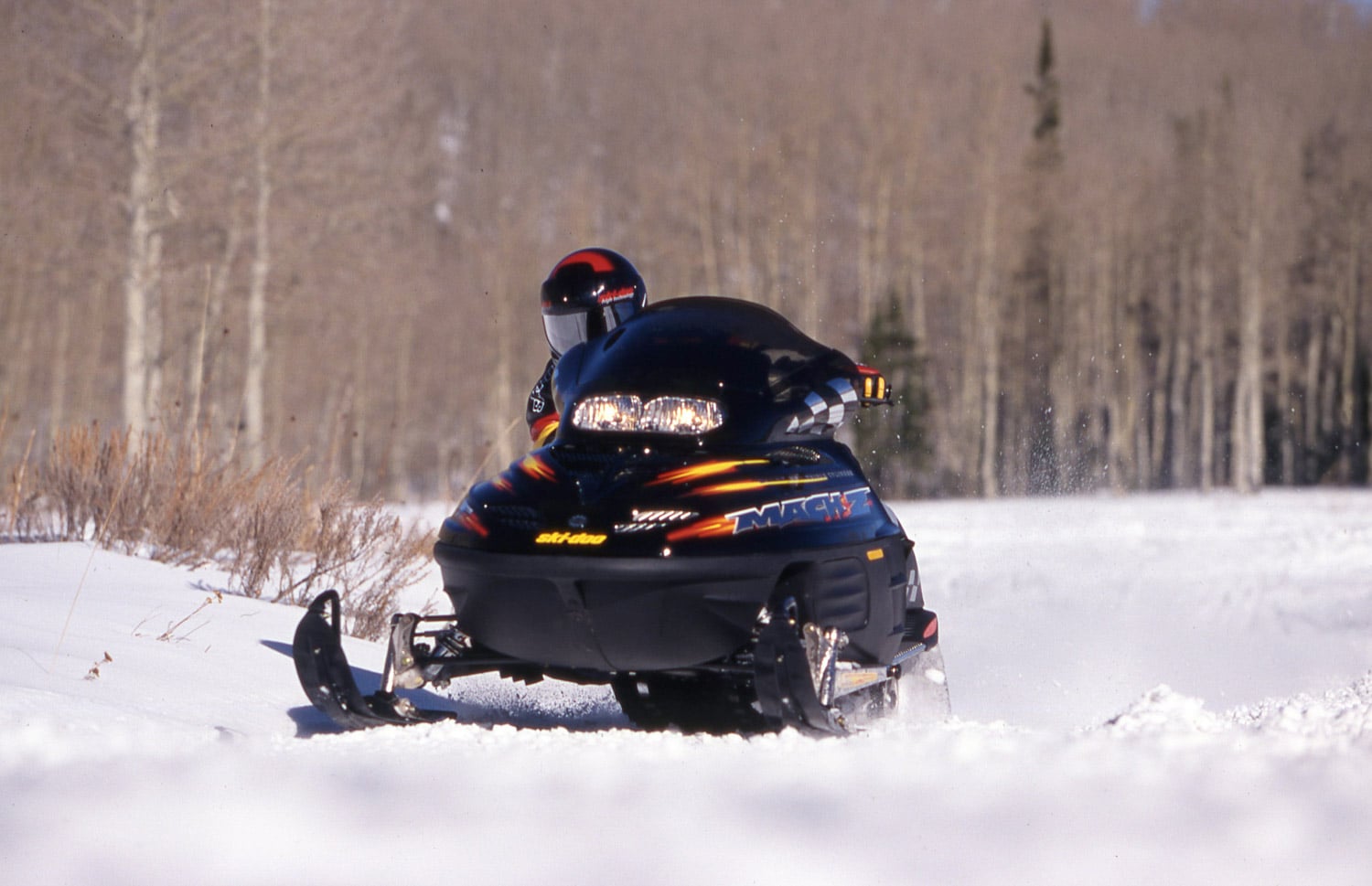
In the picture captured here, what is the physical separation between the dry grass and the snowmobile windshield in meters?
2.68

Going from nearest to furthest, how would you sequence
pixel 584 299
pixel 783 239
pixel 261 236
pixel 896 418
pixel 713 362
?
pixel 713 362 < pixel 584 299 < pixel 261 236 < pixel 896 418 < pixel 783 239

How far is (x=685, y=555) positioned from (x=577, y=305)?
184 centimetres

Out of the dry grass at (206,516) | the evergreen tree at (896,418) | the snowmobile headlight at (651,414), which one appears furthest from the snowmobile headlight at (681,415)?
the evergreen tree at (896,418)

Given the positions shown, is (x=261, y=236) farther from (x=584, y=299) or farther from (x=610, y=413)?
(x=610, y=413)

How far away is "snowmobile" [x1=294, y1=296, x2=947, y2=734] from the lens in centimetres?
363

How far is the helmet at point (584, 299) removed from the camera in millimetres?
5207

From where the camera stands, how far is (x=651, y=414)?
404 cm

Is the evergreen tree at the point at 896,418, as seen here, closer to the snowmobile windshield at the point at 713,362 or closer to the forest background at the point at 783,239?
the forest background at the point at 783,239

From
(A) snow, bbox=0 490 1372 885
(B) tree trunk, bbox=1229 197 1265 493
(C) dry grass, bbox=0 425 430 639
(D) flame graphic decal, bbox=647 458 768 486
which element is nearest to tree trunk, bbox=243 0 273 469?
(C) dry grass, bbox=0 425 430 639

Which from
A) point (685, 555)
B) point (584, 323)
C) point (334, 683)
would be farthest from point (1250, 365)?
point (334, 683)

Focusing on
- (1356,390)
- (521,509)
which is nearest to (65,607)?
(521,509)

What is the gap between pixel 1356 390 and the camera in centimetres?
4434

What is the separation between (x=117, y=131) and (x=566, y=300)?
1410 centimetres

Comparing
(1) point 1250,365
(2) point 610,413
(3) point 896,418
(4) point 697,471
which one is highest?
(2) point 610,413
